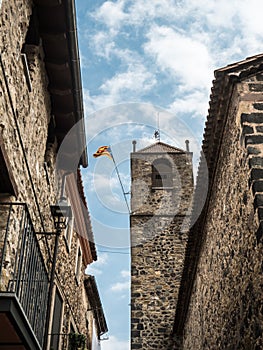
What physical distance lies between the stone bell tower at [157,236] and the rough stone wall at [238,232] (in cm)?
717

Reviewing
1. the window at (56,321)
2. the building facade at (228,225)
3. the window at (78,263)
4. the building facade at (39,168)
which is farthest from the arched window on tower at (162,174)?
the window at (56,321)

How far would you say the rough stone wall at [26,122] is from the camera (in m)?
5.17

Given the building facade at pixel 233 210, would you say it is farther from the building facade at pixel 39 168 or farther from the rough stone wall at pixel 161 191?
the rough stone wall at pixel 161 191

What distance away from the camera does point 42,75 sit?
7.21 m

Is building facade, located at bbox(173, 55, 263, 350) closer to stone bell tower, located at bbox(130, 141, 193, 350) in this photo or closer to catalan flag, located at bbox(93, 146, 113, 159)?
catalan flag, located at bbox(93, 146, 113, 159)

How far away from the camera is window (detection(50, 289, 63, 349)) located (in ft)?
27.1

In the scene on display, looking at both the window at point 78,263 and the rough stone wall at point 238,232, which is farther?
the window at point 78,263

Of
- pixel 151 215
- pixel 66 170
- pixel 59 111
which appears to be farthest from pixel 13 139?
pixel 151 215

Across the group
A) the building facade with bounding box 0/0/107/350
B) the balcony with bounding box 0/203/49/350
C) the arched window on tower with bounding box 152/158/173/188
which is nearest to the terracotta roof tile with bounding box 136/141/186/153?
the arched window on tower with bounding box 152/158/173/188

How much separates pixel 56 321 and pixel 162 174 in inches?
464

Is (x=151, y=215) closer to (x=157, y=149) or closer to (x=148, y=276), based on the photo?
(x=148, y=276)

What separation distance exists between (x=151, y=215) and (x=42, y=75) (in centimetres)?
1151

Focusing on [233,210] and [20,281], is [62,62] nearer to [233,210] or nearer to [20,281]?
[233,210]

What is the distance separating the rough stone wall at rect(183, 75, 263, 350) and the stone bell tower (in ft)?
23.5
